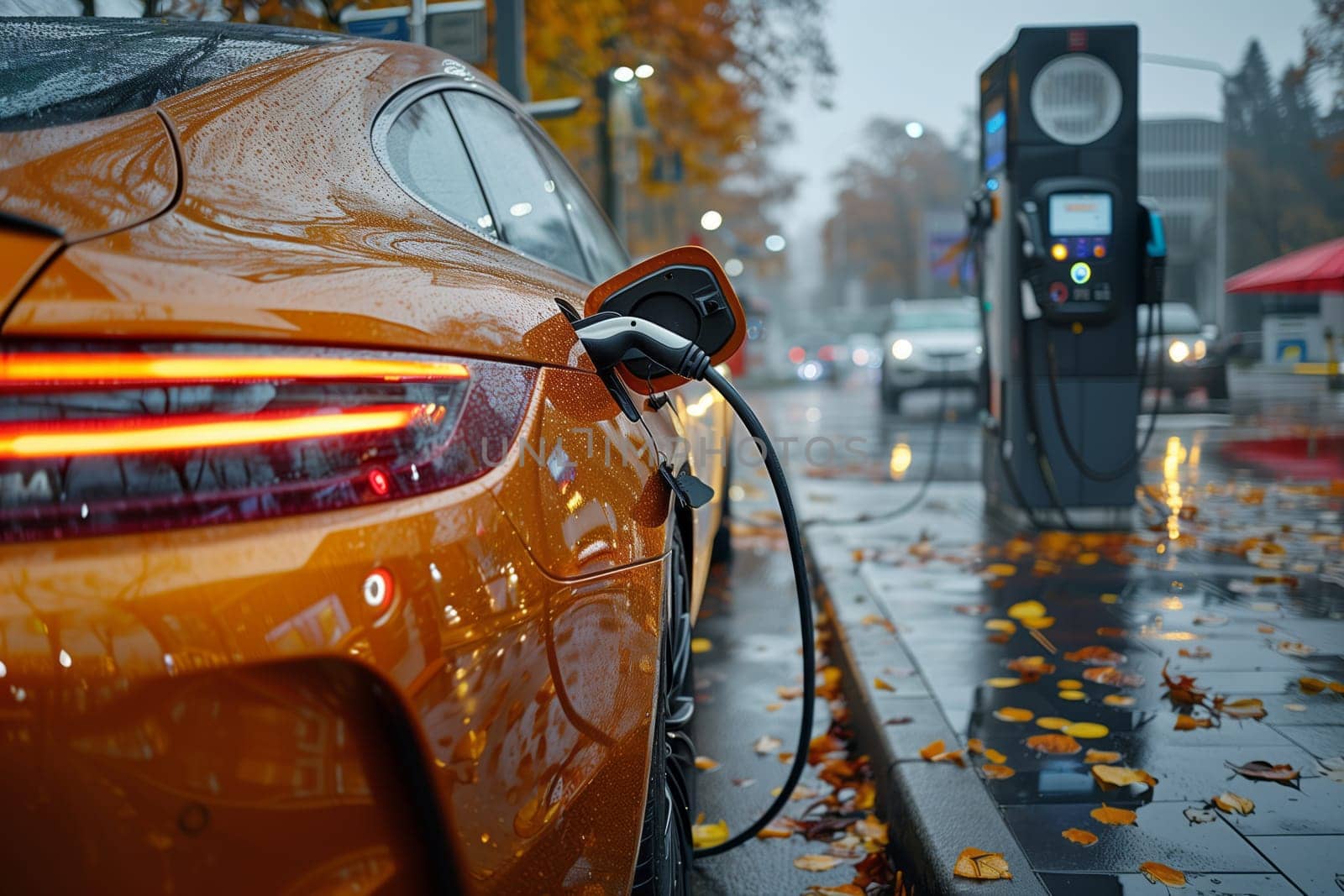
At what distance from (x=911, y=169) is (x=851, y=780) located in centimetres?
8586

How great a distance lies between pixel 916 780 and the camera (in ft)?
9.68

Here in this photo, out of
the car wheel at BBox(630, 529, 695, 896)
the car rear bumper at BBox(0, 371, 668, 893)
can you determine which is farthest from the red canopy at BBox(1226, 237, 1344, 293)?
Result: the car rear bumper at BBox(0, 371, 668, 893)

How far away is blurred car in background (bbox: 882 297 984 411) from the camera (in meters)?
18.0

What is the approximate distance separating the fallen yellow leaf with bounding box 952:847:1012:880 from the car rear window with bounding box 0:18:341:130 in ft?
6.86

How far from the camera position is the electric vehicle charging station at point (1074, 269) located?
654 cm

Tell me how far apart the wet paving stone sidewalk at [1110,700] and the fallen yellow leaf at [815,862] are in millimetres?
174

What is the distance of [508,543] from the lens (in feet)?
4.48

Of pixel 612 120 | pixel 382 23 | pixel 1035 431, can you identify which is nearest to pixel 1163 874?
pixel 1035 431

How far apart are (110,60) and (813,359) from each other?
37123mm

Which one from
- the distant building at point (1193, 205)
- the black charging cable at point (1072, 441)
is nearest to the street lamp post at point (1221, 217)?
the distant building at point (1193, 205)

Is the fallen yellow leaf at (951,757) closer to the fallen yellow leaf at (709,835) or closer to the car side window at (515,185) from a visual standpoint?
the fallen yellow leaf at (709,835)

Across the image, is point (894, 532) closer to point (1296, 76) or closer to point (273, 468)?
point (273, 468)

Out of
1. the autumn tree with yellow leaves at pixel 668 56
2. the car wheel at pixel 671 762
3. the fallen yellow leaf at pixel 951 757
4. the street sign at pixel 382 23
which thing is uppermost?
the autumn tree with yellow leaves at pixel 668 56

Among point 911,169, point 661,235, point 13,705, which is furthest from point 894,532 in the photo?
point 911,169
